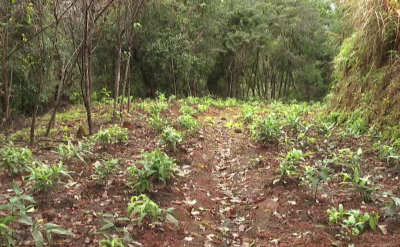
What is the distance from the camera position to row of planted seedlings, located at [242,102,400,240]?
3627 mm

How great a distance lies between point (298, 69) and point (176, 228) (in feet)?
89.0

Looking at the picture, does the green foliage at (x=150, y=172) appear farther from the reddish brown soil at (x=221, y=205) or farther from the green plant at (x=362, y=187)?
the green plant at (x=362, y=187)

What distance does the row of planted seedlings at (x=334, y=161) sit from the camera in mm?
3627

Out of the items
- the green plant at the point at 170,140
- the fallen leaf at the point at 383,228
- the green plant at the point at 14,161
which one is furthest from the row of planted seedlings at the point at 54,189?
the fallen leaf at the point at 383,228

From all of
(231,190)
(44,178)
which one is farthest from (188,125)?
(44,178)

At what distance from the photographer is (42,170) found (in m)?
4.03

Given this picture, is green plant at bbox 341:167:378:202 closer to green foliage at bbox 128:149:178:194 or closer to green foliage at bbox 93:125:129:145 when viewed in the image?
green foliage at bbox 128:149:178:194

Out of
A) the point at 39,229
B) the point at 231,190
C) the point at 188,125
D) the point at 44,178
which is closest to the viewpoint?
the point at 39,229

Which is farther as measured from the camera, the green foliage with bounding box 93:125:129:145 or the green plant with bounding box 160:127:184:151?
the green foliage with bounding box 93:125:129:145

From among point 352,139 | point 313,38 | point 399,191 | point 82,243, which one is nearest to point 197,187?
point 82,243

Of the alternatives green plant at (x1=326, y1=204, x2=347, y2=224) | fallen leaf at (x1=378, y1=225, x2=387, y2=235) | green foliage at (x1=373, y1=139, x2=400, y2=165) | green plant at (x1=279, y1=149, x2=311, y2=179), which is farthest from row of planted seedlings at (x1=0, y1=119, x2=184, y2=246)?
green foliage at (x1=373, y1=139, x2=400, y2=165)

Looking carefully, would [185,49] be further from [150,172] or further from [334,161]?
[150,172]

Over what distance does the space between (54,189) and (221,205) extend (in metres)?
2.42

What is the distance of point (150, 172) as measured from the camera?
14.7ft
